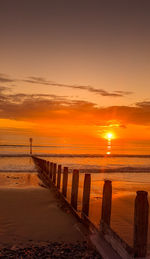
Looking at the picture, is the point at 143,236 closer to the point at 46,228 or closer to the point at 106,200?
the point at 106,200

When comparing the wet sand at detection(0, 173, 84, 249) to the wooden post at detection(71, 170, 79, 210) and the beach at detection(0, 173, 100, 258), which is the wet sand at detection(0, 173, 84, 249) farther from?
the wooden post at detection(71, 170, 79, 210)

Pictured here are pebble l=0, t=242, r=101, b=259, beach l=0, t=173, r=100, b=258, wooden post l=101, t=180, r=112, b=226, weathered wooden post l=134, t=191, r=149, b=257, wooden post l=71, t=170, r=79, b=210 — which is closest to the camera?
weathered wooden post l=134, t=191, r=149, b=257

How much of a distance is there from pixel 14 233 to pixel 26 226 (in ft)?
2.19

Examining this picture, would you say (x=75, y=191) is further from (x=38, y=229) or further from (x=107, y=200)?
(x=107, y=200)

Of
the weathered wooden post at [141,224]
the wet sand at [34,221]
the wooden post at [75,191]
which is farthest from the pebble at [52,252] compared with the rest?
the wooden post at [75,191]

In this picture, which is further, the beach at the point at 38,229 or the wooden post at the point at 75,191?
the wooden post at the point at 75,191

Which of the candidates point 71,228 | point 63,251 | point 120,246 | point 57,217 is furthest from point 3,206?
point 120,246

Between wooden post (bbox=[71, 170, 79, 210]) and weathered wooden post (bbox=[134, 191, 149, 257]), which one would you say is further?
wooden post (bbox=[71, 170, 79, 210])

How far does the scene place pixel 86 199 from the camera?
310 inches

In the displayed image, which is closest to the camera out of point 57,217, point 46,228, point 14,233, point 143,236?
point 143,236

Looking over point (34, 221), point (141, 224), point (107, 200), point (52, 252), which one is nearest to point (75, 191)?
point (34, 221)

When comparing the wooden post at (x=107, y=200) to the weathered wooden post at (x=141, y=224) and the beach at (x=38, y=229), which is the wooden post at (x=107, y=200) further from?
the weathered wooden post at (x=141, y=224)

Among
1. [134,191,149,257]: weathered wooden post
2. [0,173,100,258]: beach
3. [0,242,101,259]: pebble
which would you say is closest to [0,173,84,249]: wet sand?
[0,173,100,258]: beach

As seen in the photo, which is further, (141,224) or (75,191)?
(75,191)
